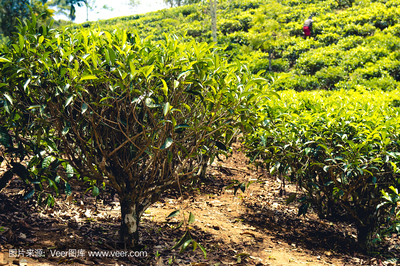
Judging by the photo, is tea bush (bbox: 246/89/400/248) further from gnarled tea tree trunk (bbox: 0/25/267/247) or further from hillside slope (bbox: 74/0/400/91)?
hillside slope (bbox: 74/0/400/91)

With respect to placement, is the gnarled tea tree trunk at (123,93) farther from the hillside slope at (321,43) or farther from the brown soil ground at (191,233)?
the hillside slope at (321,43)

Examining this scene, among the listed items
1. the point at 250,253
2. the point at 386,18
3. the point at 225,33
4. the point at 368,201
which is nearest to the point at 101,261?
the point at 250,253

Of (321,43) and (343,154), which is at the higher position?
(321,43)

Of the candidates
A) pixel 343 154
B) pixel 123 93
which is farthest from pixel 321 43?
pixel 123 93

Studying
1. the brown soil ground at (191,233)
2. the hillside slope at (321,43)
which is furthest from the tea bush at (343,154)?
the hillside slope at (321,43)

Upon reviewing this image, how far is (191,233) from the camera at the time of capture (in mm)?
3576

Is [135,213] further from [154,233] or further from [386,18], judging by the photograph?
[386,18]

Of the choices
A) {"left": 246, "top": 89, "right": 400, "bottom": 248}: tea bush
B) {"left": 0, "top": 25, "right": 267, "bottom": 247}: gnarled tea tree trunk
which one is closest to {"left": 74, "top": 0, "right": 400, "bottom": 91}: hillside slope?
{"left": 246, "top": 89, "right": 400, "bottom": 248}: tea bush

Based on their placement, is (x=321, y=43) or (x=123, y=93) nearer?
(x=123, y=93)

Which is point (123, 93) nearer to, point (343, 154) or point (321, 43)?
point (343, 154)

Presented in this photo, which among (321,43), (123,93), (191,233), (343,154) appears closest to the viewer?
(123,93)

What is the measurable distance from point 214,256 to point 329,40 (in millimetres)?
14209

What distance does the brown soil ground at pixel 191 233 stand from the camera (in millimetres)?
2814

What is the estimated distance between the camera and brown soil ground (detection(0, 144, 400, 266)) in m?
2.81
